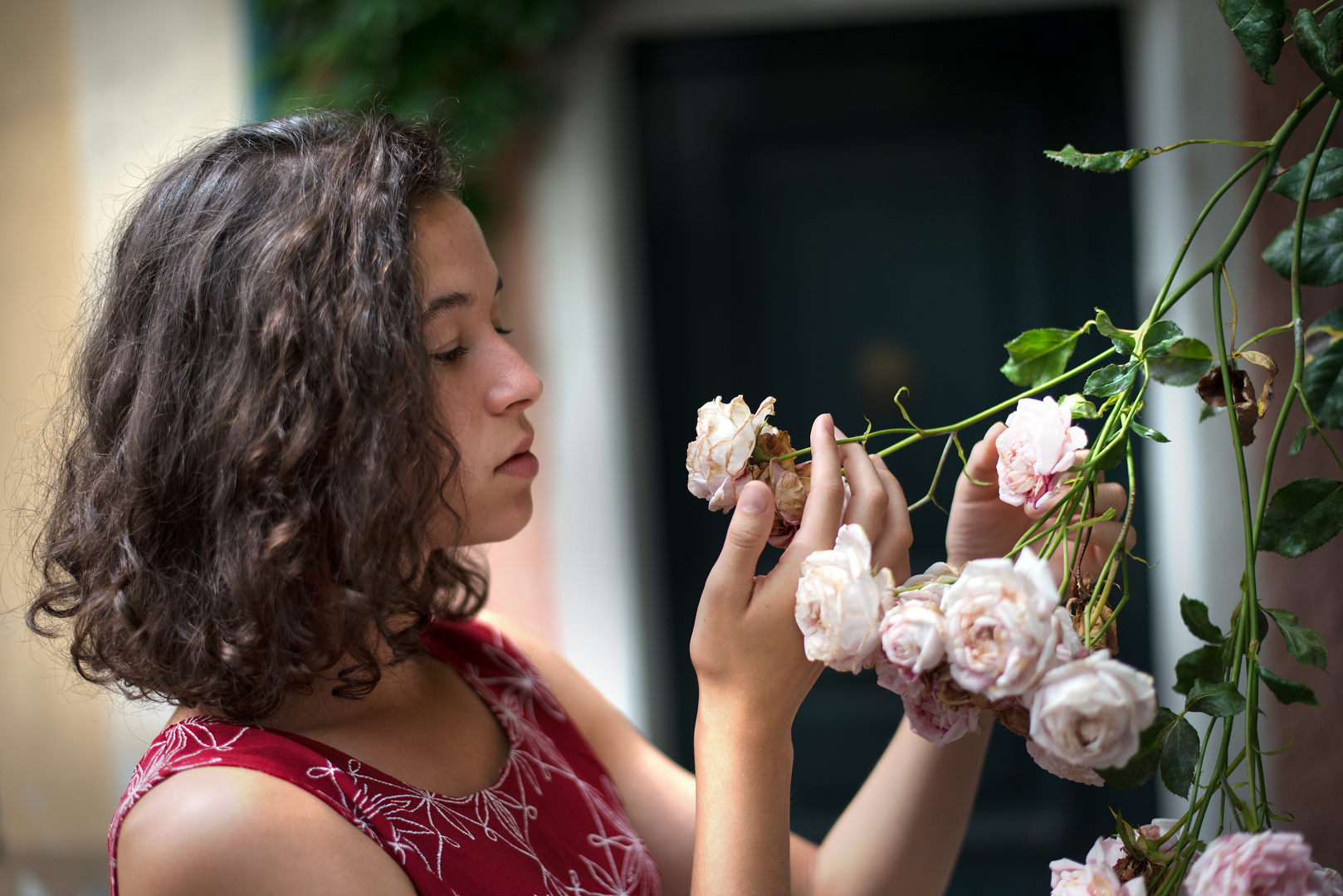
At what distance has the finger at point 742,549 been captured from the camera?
660 mm

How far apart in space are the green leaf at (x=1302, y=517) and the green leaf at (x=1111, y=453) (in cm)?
8

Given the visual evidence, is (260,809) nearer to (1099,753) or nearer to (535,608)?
(1099,753)

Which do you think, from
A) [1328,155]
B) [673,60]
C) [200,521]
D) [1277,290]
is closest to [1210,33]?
[1277,290]

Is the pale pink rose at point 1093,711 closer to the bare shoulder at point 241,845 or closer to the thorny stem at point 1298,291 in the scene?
the thorny stem at point 1298,291

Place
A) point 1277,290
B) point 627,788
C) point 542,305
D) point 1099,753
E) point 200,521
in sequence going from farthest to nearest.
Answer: point 542,305
point 1277,290
point 627,788
point 200,521
point 1099,753

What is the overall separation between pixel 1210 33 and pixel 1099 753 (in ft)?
5.87

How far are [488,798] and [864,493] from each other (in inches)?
17.1

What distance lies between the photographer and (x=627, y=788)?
104 centimetres

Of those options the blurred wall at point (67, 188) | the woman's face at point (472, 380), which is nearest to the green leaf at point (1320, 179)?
the woman's face at point (472, 380)

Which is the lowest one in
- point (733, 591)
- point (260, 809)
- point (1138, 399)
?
point (260, 809)

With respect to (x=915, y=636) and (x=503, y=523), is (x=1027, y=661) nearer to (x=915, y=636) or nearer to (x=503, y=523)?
(x=915, y=636)

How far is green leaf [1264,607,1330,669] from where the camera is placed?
520 millimetres

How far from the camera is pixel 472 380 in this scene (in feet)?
2.62

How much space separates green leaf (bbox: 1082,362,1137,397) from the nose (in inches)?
16.4
